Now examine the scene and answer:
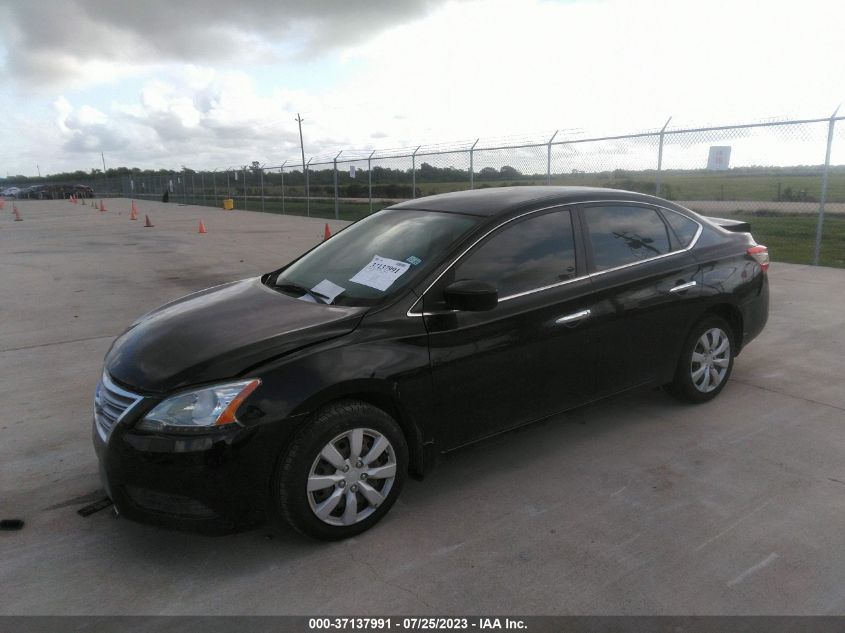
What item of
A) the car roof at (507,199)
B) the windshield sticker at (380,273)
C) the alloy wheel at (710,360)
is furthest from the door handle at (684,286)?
the windshield sticker at (380,273)

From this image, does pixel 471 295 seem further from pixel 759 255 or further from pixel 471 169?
pixel 471 169

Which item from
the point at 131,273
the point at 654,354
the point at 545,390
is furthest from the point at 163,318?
the point at 131,273

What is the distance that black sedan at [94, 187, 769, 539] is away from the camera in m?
2.71

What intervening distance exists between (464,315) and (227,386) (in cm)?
121

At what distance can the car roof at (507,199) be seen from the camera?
3688 mm

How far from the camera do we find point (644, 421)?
→ 425 centimetres

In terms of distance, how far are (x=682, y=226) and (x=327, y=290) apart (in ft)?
8.32

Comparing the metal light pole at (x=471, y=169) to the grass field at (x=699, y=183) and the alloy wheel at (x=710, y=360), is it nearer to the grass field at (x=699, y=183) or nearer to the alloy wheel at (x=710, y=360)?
the grass field at (x=699, y=183)

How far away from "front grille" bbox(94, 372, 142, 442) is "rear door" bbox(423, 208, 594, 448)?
140 centimetres

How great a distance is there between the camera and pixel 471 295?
3051 millimetres

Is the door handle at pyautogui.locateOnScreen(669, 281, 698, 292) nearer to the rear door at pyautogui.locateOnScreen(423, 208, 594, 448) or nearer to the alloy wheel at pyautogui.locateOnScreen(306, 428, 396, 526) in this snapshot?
the rear door at pyautogui.locateOnScreen(423, 208, 594, 448)

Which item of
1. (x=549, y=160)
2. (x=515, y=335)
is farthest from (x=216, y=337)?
(x=549, y=160)

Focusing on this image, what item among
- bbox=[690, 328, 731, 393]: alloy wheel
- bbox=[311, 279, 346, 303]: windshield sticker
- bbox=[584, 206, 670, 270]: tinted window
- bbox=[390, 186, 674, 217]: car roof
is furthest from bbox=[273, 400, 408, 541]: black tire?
bbox=[690, 328, 731, 393]: alloy wheel

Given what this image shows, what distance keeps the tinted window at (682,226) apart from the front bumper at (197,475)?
3.01 meters
